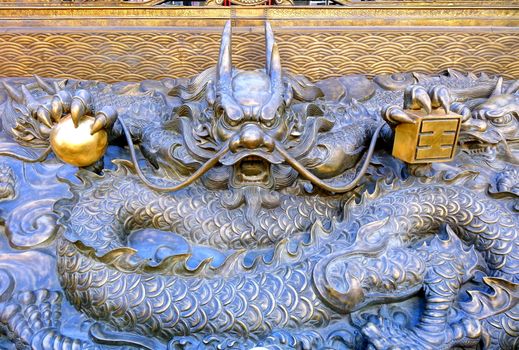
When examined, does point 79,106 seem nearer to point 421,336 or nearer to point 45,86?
point 45,86

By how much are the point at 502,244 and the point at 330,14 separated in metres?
1.39

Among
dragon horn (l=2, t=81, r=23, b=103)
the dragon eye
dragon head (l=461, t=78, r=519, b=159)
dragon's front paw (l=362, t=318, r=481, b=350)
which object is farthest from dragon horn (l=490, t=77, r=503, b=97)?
dragon horn (l=2, t=81, r=23, b=103)

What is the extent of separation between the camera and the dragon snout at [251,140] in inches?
55.6

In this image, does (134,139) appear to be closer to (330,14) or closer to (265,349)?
(265,349)

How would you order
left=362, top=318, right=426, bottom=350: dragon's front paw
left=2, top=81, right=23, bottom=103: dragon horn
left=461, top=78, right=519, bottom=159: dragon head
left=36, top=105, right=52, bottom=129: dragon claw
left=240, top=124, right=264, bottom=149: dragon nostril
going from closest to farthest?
left=362, top=318, right=426, bottom=350: dragon's front paw
left=240, top=124, right=264, bottom=149: dragon nostril
left=36, top=105, right=52, bottom=129: dragon claw
left=461, top=78, right=519, bottom=159: dragon head
left=2, top=81, right=23, bottom=103: dragon horn

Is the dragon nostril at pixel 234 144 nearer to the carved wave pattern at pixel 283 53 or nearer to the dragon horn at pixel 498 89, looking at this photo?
the carved wave pattern at pixel 283 53

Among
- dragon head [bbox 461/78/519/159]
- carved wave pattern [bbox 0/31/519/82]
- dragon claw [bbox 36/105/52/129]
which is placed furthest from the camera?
carved wave pattern [bbox 0/31/519/82]

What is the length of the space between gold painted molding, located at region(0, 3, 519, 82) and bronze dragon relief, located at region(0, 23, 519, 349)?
13.0 inches

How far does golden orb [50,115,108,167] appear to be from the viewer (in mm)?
1514

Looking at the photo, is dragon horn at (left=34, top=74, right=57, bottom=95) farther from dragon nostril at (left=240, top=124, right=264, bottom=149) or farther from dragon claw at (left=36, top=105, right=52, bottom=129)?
dragon nostril at (left=240, top=124, right=264, bottom=149)

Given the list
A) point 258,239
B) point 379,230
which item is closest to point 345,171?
point 379,230

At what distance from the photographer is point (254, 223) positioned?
1.58 metres

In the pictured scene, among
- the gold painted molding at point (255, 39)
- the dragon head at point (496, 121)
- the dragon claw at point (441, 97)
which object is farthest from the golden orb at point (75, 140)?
the dragon head at point (496, 121)

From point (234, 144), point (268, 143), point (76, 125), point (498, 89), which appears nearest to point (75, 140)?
point (76, 125)
